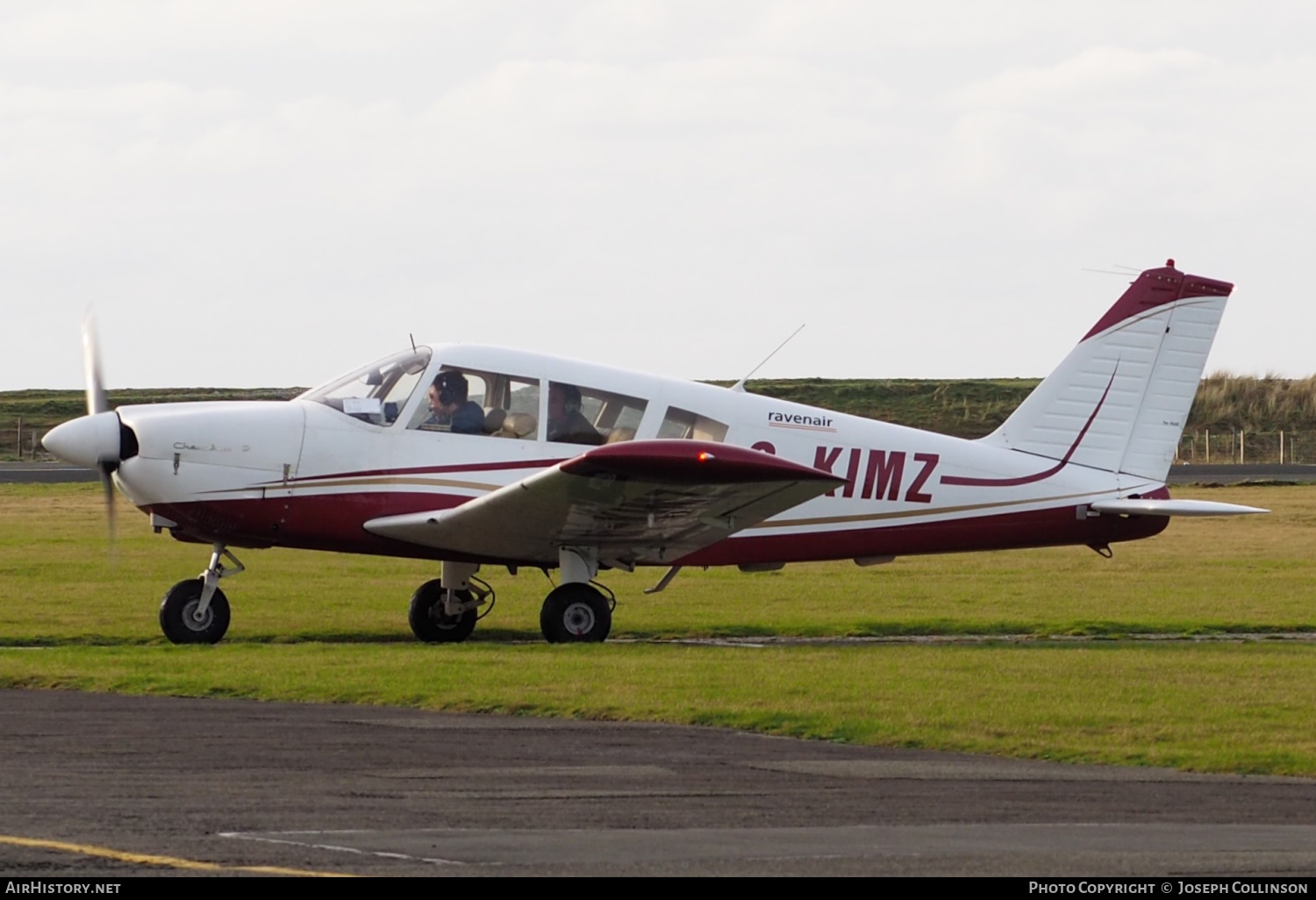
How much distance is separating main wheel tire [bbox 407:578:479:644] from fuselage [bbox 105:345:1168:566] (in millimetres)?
743

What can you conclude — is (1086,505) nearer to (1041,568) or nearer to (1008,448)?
(1008,448)

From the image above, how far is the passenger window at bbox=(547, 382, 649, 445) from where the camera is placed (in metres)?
16.5

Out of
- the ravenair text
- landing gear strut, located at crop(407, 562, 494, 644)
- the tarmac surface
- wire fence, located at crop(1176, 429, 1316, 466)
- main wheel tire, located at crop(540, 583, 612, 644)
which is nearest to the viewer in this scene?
the tarmac surface

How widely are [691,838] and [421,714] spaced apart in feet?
15.5

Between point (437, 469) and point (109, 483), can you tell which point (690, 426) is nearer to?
point (437, 469)

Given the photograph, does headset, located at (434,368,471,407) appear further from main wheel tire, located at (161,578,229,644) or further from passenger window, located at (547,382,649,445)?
main wheel tire, located at (161,578,229,644)

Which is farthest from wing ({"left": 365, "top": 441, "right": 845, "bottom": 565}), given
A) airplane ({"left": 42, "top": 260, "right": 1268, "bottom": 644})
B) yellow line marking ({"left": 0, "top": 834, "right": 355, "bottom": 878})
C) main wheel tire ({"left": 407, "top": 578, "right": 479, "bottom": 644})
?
yellow line marking ({"left": 0, "top": 834, "right": 355, "bottom": 878})

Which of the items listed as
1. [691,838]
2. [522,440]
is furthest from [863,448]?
[691,838]

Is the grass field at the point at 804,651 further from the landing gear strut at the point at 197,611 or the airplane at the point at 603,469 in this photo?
the airplane at the point at 603,469

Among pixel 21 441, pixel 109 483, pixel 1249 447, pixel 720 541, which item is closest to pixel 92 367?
pixel 109 483

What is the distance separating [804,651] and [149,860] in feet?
31.2

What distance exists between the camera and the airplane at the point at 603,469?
615 inches

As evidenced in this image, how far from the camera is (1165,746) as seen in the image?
1028 centimetres

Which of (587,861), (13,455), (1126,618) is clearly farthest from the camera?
(13,455)
